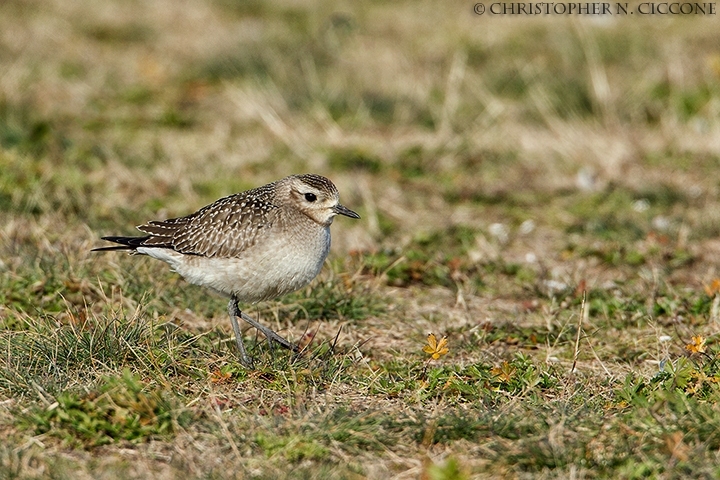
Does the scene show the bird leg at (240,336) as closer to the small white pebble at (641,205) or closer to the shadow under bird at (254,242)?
the shadow under bird at (254,242)

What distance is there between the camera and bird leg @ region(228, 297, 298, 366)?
234 inches

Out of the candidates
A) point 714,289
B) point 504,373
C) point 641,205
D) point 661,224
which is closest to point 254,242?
point 504,373

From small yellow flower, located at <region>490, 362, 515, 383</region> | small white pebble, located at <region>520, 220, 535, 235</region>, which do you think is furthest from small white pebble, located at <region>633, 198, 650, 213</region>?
small yellow flower, located at <region>490, 362, 515, 383</region>

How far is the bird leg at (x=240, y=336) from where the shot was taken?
5945 millimetres

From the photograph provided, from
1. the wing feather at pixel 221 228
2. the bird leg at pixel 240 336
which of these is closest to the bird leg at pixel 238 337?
the bird leg at pixel 240 336

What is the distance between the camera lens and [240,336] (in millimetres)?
6121

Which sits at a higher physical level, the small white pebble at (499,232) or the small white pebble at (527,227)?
the small white pebble at (499,232)

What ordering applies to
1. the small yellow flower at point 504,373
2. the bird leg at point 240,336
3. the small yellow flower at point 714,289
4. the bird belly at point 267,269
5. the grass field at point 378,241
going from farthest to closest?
the small yellow flower at point 714,289
the bird belly at point 267,269
the bird leg at point 240,336
the small yellow flower at point 504,373
the grass field at point 378,241

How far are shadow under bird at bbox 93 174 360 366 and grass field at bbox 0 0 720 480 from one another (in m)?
0.37

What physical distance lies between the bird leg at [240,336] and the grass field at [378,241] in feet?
0.28

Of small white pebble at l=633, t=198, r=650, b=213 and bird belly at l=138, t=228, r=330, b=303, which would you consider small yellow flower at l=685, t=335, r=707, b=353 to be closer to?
bird belly at l=138, t=228, r=330, b=303

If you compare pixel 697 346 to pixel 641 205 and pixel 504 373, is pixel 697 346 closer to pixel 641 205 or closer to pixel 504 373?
pixel 504 373

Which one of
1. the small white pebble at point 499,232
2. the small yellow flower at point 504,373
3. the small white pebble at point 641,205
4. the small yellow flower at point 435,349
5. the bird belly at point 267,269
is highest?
the bird belly at point 267,269

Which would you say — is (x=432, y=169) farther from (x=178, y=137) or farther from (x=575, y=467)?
(x=575, y=467)
